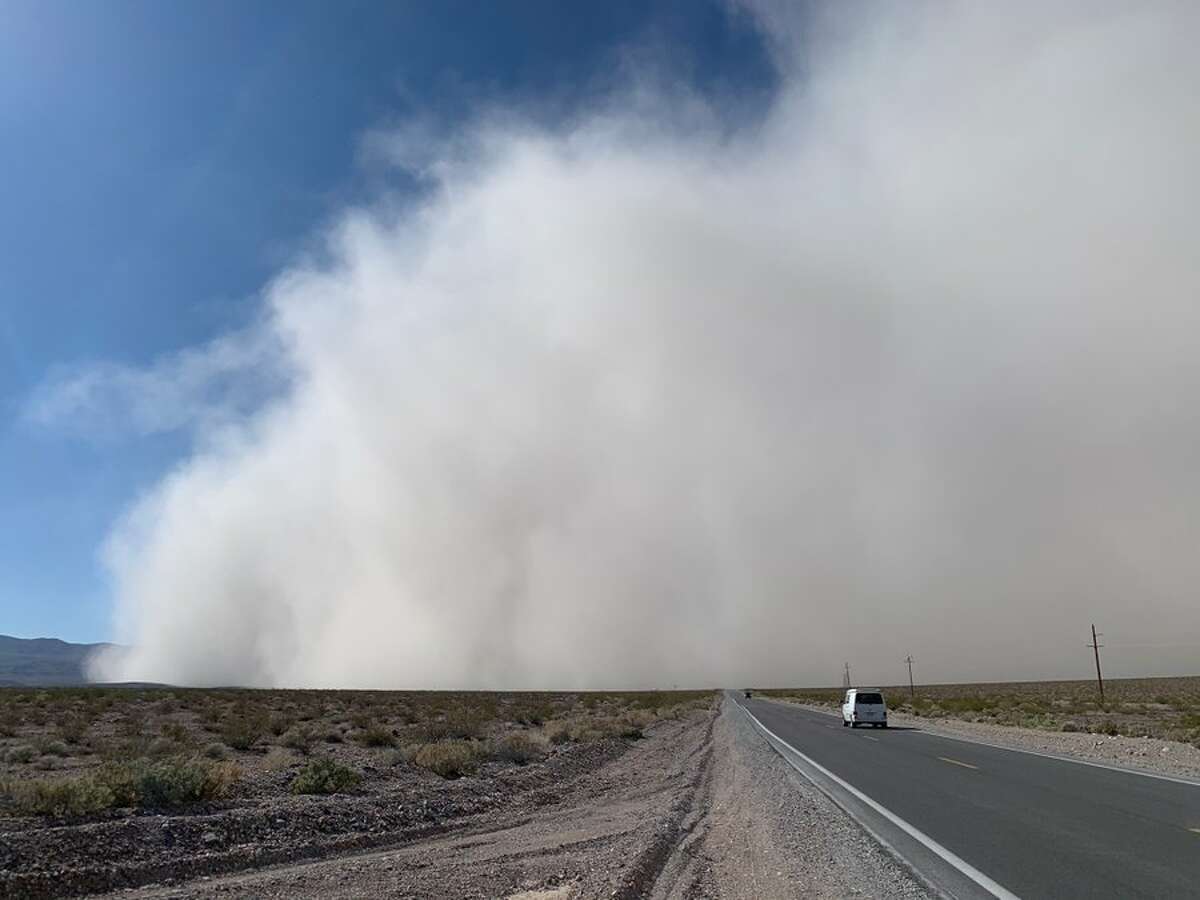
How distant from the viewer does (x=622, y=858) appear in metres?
10.2

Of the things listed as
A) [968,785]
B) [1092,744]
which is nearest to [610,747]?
[968,785]

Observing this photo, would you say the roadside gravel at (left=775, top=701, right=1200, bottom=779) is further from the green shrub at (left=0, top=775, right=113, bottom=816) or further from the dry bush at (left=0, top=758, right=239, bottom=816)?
the green shrub at (left=0, top=775, right=113, bottom=816)

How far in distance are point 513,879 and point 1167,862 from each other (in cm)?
744

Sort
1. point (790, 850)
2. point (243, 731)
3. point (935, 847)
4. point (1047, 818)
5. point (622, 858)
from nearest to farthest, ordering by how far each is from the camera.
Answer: point (622, 858) → point (935, 847) → point (790, 850) → point (1047, 818) → point (243, 731)

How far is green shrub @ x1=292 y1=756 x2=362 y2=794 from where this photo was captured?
1531 cm

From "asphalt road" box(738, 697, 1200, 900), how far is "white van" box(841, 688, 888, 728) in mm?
18957

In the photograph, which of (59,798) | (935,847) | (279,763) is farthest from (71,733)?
(935,847)

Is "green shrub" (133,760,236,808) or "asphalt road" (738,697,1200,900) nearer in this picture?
"asphalt road" (738,697,1200,900)

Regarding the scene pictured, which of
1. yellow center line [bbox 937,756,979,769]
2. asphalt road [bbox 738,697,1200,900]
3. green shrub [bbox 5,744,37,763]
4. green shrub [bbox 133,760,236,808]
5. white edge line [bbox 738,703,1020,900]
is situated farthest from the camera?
green shrub [bbox 5,744,37,763]

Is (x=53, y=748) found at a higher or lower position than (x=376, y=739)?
lower

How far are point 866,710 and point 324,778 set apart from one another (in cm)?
3507

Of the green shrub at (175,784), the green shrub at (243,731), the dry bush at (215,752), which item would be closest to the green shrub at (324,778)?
the green shrub at (175,784)

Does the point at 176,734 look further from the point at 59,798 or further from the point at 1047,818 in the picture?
the point at 1047,818

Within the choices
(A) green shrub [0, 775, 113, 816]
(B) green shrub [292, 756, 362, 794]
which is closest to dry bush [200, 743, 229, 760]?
(B) green shrub [292, 756, 362, 794]
